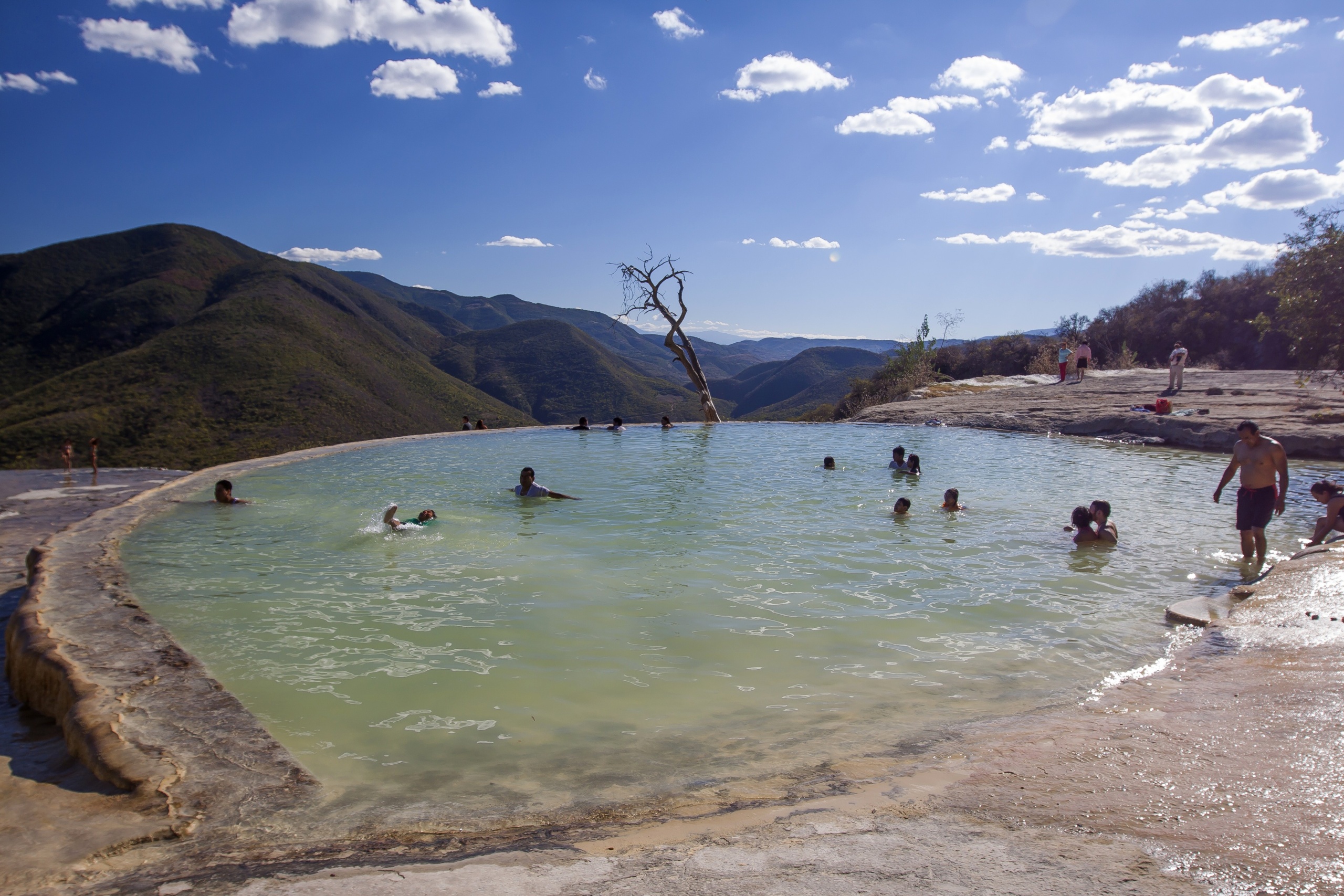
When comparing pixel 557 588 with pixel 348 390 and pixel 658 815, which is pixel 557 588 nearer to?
pixel 658 815

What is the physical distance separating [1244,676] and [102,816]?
5672 millimetres

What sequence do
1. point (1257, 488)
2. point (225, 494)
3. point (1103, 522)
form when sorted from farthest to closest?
point (225, 494) < point (1103, 522) < point (1257, 488)

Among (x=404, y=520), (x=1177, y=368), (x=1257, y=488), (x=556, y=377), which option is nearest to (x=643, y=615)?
(x=404, y=520)

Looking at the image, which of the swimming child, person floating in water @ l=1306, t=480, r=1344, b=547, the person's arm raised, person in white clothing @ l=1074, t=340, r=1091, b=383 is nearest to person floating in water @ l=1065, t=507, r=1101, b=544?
the swimming child

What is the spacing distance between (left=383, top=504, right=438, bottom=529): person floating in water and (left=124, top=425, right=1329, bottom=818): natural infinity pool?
157mm

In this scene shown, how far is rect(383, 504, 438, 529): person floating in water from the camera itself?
8422 mm

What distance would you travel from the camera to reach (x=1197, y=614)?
5418mm

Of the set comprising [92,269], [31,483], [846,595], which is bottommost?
→ [846,595]

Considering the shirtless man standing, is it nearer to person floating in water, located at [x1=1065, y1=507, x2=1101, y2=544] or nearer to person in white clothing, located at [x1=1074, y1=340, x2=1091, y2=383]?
person floating in water, located at [x1=1065, y1=507, x2=1101, y2=544]

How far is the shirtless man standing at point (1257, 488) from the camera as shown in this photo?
7.23 metres

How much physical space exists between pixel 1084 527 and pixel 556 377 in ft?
303

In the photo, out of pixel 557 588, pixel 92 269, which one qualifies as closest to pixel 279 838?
pixel 557 588

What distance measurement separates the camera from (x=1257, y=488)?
7.25m

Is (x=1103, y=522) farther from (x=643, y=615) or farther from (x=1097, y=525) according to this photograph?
(x=643, y=615)
